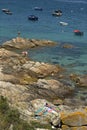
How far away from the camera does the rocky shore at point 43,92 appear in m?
25.6

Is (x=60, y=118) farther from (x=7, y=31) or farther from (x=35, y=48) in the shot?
(x=7, y=31)

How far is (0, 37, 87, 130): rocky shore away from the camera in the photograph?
2561 centimetres

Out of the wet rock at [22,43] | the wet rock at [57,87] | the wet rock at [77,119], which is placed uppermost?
the wet rock at [77,119]

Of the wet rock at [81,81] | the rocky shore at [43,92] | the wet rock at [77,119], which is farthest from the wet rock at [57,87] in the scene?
the wet rock at [77,119]

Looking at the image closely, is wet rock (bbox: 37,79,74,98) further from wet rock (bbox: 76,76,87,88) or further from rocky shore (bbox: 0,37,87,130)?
wet rock (bbox: 76,76,87,88)

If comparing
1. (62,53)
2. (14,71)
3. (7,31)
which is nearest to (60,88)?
(14,71)

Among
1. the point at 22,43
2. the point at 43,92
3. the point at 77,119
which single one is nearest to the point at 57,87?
the point at 43,92

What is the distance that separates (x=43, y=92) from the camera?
118 feet

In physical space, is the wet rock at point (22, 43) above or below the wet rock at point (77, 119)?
below

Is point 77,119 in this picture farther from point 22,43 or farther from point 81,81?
point 22,43

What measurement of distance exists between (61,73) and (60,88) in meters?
8.15

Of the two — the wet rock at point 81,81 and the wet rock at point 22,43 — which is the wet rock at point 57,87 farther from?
the wet rock at point 22,43

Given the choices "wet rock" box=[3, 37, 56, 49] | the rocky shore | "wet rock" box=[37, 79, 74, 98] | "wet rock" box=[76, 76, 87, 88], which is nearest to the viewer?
the rocky shore

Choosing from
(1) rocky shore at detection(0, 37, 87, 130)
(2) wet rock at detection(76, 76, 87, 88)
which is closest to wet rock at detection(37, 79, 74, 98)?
(1) rocky shore at detection(0, 37, 87, 130)
